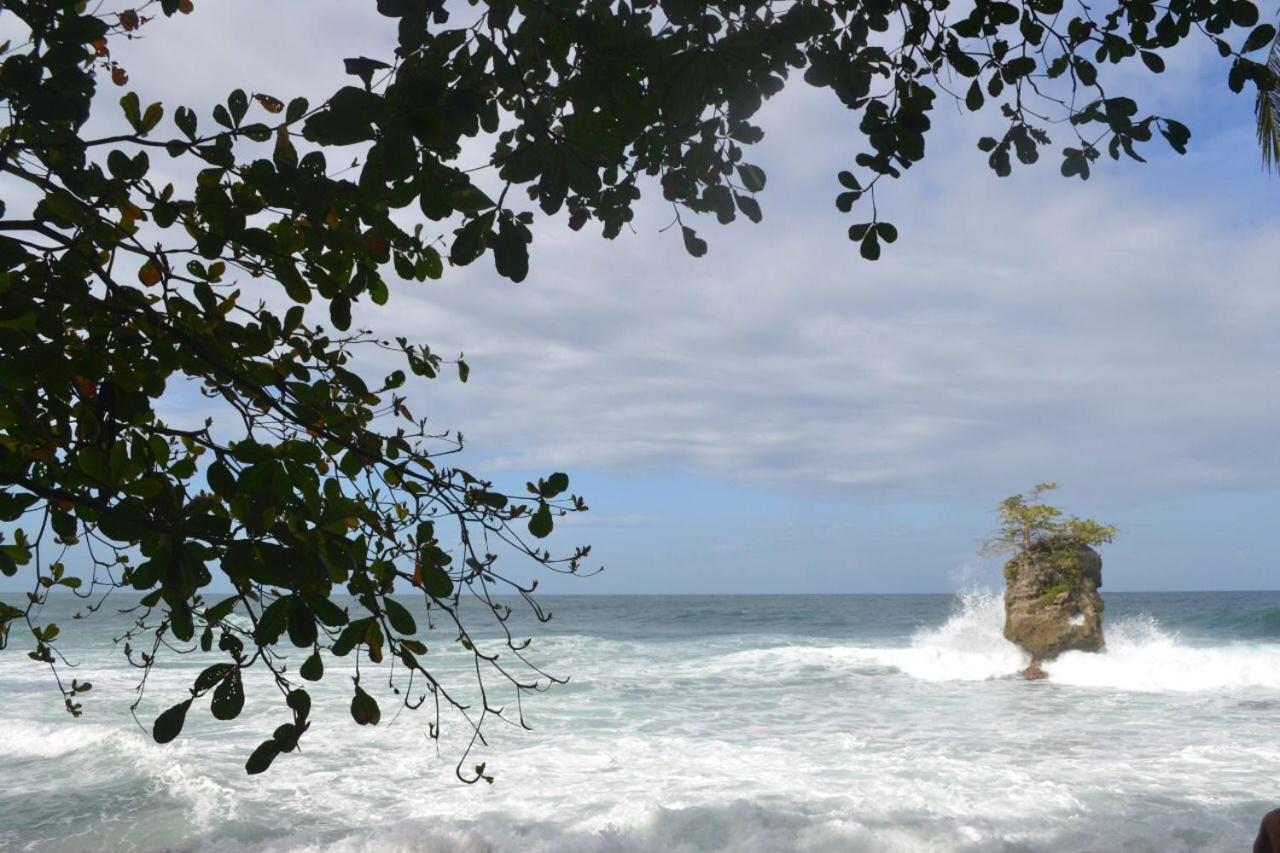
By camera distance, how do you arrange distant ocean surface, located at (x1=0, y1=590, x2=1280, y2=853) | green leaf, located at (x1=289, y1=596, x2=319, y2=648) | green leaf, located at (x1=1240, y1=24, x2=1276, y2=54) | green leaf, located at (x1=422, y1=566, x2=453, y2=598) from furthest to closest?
distant ocean surface, located at (x1=0, y1=590, x2=1280, y2=853) < green leaf, located at (x1=1240, y1=24, x2=1276, y2=54) < green leaf, located at (x1=422, y1=566, x2=453, y2=598) < green leaf, located at (x1=289, y1=596, x2=319, y2=648)

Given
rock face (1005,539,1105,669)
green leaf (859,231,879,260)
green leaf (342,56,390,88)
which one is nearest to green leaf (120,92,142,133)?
green leaf (342,56,390,88)

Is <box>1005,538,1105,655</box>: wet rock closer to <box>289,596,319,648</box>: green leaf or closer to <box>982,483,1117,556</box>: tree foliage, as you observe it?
<box>982,483,1117,556</box>: tree foliage

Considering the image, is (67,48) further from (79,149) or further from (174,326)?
(174,326)

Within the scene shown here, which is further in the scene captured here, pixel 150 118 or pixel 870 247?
pixel 870 247

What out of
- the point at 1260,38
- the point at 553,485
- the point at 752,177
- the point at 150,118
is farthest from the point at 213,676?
the point at 1260,38

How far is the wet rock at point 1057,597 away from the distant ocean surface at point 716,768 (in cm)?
37

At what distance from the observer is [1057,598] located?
17.2 meters


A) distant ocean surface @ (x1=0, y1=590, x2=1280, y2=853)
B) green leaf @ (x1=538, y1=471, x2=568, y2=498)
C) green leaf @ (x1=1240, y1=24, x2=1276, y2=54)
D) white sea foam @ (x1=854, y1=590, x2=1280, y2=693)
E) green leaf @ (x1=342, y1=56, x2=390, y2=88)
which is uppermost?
green leaf @ (x1=1240, y1=24, x2=1276, y2=54)

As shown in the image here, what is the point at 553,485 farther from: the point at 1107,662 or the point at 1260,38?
the point at 1107,662

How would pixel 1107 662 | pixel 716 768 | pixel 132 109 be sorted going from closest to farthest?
1. pixel 132 109
2. pixel 716 768
3. pixel 1107 662

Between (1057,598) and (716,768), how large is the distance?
32.4 ft

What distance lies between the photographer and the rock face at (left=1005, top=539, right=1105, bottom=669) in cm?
1716

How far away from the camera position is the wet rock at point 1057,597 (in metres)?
17.2

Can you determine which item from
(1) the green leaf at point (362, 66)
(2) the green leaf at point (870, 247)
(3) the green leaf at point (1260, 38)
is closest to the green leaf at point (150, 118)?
(1) the green leaf at point (362, 66)
